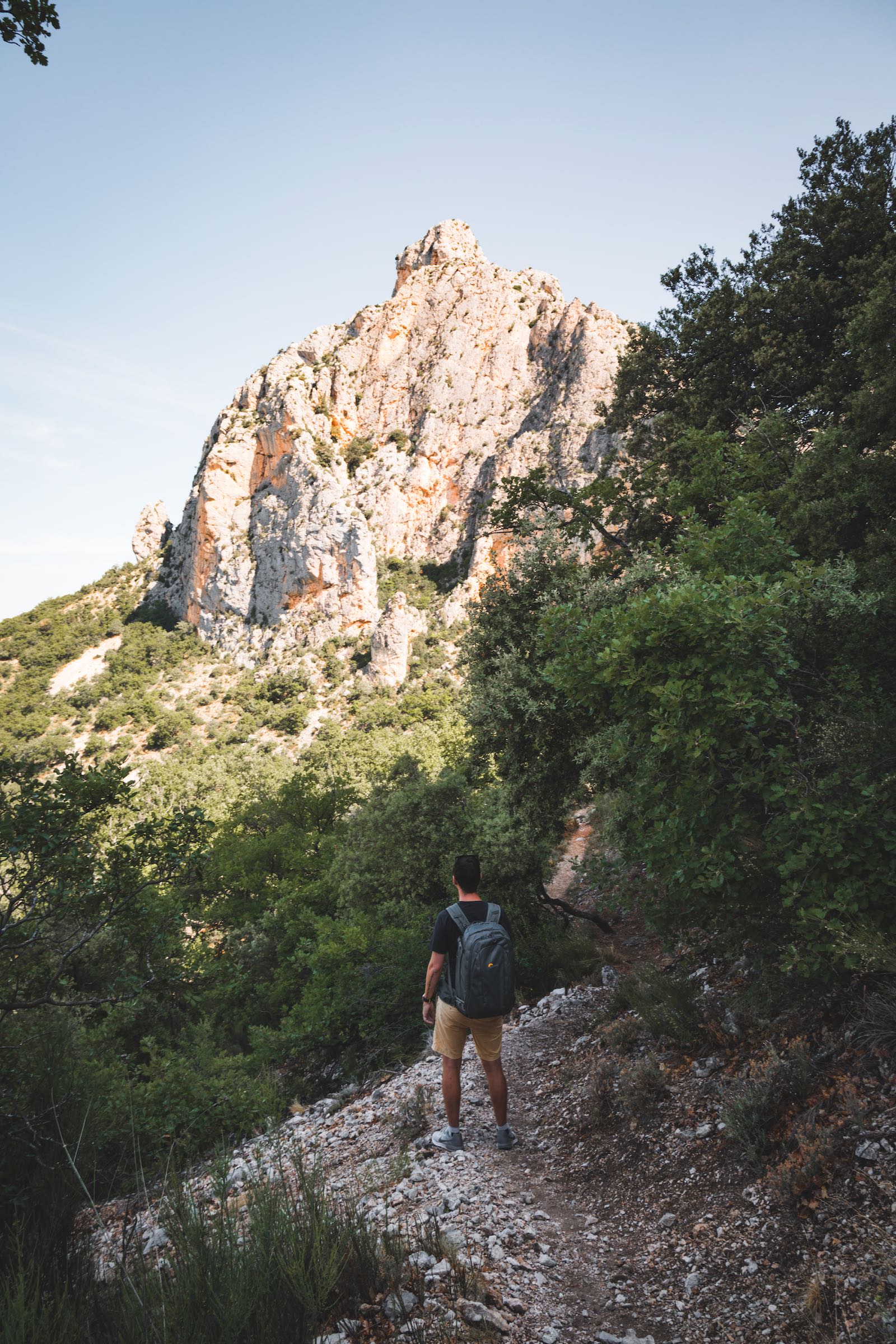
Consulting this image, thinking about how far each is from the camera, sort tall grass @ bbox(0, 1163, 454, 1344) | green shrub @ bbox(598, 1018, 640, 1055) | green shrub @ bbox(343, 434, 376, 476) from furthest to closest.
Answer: green shrub @ bbox(343, 434, 376, 476)
green shrub @ bbox(598, 1018, 640, 1055)
tall grass @ bbox(0, 1163, 454, 1344)

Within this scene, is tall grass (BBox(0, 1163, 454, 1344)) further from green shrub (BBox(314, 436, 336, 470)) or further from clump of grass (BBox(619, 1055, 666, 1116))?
green shrub (BBox(314, 436, 336, 470))

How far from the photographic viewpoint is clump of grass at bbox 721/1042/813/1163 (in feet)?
10.6

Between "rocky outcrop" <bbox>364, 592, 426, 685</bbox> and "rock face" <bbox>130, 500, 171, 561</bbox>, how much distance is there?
54750 millimetres

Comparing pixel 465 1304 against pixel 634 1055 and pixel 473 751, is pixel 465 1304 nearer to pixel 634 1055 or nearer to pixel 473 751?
pixel 634 1055

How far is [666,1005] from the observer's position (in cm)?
485

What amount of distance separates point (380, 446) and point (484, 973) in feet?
270

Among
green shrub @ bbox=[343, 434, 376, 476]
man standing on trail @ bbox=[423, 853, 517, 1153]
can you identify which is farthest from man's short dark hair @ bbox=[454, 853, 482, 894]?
green shrub @ bbox=[343, 434, 376, 476]

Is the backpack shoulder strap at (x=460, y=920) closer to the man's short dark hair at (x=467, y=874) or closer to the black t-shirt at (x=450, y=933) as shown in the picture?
the black t-shirt at (x=450, y=933)

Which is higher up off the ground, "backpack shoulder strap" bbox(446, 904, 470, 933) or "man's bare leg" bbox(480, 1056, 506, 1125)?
"backpack shoulder strap" bbox(446, 904, 470, 933)

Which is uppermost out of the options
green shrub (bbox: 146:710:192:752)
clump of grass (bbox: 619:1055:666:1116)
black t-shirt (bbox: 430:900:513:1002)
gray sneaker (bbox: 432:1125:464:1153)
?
green shrub (bbox: 146:710:192:752)

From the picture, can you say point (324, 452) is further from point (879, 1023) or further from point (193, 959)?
point (879, 1023)

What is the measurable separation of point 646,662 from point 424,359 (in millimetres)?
90218

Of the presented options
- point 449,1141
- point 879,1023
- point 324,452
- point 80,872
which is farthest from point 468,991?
point 324,452

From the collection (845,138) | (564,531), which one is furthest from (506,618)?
(845,138)
